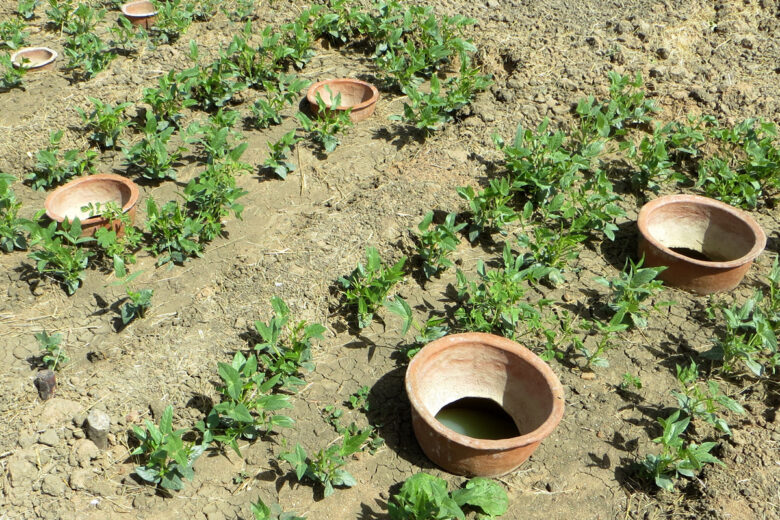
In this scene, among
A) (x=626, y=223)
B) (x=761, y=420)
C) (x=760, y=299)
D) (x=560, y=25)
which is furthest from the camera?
(x=560, y=25)

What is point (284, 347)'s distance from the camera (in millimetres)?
3881

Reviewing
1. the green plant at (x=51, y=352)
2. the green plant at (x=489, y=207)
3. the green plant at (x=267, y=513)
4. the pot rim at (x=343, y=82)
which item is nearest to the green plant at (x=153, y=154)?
the pot rim at (x=343, y=82)

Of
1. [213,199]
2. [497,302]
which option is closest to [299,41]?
[213,199]

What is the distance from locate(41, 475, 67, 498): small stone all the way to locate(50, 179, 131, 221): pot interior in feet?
6.53

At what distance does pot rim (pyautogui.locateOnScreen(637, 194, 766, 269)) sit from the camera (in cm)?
417

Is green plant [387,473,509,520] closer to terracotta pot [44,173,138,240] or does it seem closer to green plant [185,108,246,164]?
terracotta pot [44,173,138,240]

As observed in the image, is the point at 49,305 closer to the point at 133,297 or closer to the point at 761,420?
the point at 133,297

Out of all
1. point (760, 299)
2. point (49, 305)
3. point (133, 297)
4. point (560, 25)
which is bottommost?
point (49, 305)

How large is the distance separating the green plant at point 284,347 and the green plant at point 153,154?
185cm

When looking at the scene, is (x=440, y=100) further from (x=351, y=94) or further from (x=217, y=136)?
(x=217, y=136)

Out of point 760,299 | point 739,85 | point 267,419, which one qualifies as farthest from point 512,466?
point 739,85

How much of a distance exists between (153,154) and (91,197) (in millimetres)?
538

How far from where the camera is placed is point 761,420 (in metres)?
3.61

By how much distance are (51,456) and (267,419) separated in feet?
3.43
